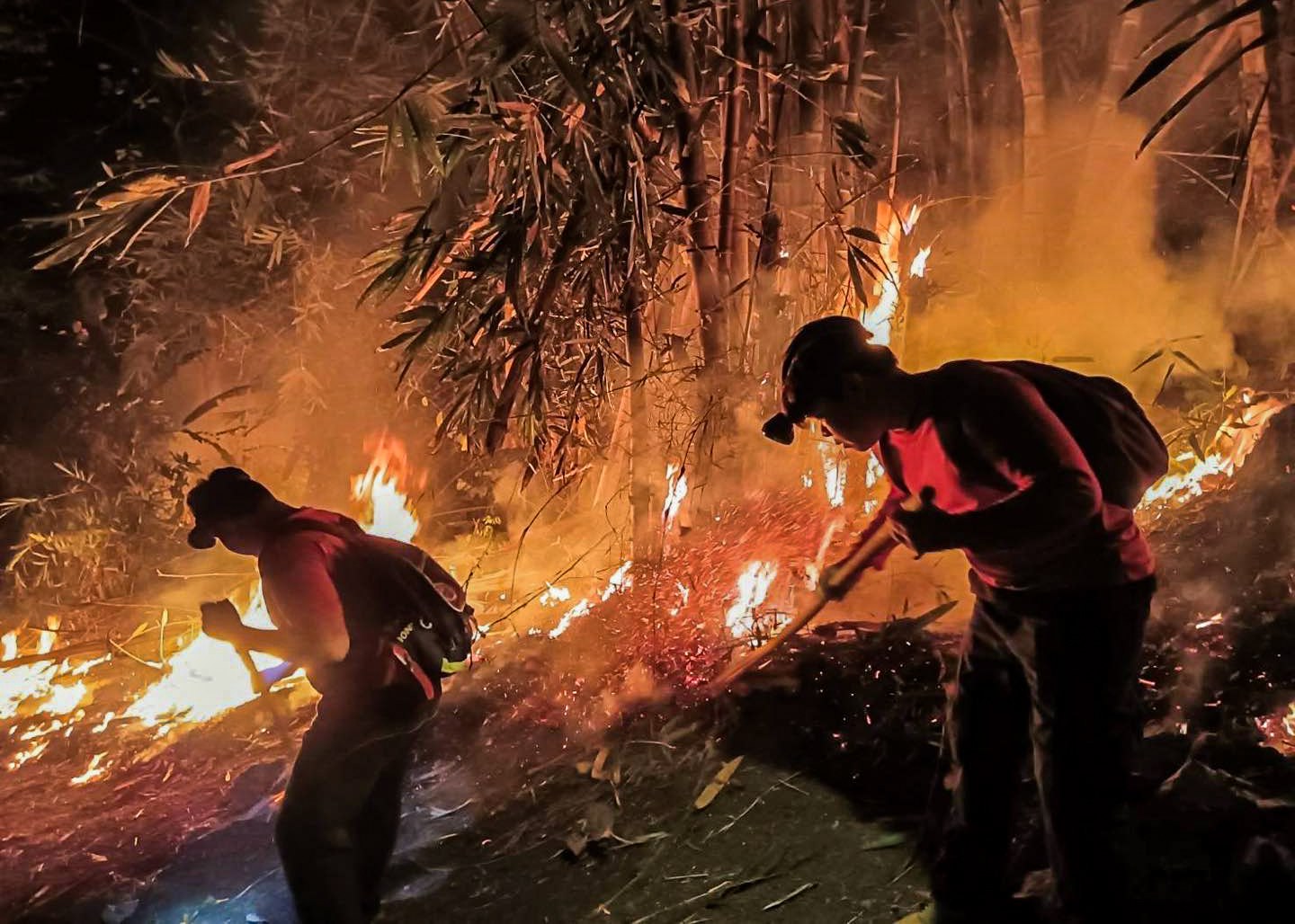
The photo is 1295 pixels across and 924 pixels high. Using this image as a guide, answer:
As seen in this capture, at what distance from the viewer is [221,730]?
119 inches

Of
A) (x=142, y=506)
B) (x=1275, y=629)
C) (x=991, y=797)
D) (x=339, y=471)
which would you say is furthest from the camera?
(x=142, y=506)

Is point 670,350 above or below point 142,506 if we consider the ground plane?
below

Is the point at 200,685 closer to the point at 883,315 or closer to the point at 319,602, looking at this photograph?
the point at 319,602

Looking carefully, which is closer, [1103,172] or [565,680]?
[1103,172]

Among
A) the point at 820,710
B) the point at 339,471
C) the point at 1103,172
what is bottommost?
the point at 820,710

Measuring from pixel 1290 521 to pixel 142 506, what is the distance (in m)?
4.14

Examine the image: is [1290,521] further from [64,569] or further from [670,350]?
[64,569]

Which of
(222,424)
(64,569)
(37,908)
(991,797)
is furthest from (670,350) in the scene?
(64,569)

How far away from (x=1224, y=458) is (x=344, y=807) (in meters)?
2.73

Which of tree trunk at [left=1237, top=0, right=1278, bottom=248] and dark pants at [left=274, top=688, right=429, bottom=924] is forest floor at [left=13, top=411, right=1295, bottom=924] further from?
tree trunk at [left=1237, top=0, right=1278, bottom=248]

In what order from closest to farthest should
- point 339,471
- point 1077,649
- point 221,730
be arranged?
point 1077,649
point 221,730
point 339,471

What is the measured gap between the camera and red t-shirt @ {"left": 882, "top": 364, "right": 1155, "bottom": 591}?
1.71 m

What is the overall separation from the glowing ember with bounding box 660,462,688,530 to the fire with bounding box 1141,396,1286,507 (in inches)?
55.1

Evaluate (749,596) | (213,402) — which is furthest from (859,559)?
(213,402)
